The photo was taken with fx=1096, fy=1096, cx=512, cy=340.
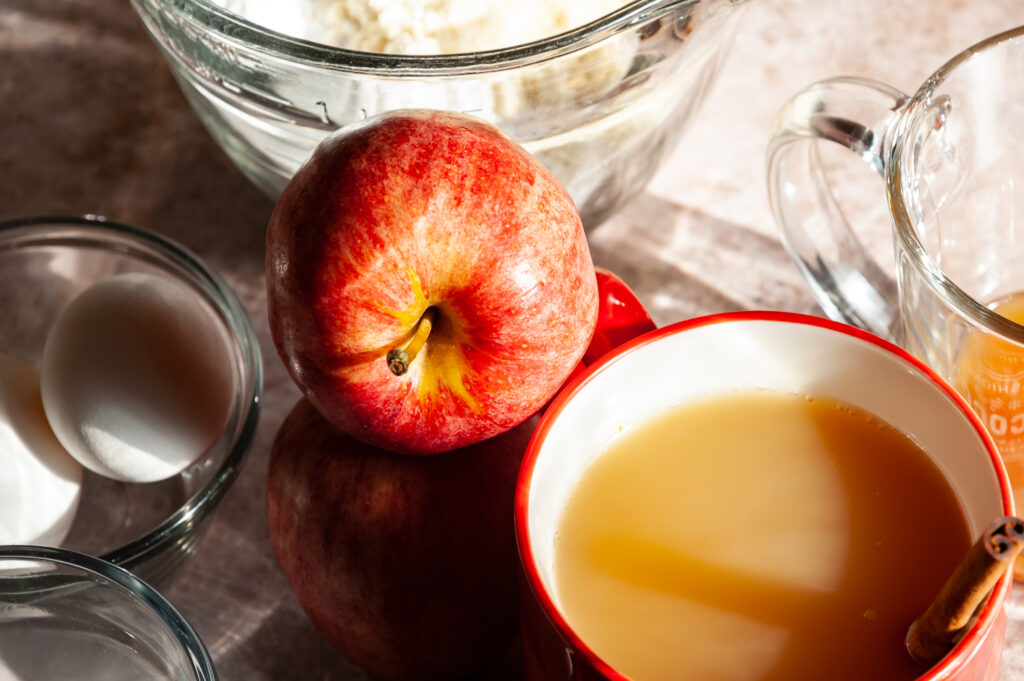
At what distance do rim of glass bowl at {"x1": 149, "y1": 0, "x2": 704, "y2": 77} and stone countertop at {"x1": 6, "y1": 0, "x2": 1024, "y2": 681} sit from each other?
0.27 metres

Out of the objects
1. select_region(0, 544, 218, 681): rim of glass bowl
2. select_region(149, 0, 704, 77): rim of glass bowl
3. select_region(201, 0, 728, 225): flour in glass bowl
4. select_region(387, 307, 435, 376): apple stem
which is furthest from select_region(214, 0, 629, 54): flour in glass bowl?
select_region(0, 544, 218, 681): rim of glass bowl

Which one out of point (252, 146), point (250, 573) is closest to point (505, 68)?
point (252, 146)

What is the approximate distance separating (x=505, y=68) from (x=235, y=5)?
27 cm

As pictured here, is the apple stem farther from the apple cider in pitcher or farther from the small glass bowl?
the apple cider in pitcher

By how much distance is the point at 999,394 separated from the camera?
596mm

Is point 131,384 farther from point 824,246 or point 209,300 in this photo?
point 824,246

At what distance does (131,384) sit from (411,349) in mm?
228

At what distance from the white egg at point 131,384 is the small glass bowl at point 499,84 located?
0.13 metres

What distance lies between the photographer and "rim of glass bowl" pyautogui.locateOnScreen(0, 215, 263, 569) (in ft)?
2.00

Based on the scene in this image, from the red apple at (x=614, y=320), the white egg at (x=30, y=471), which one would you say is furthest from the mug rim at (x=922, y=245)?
the white egg at (x=30, y=471)

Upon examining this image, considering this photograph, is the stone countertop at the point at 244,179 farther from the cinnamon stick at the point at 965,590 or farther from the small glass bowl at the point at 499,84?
the cinnamon stick at the point at 965,590

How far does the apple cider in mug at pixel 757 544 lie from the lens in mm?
463

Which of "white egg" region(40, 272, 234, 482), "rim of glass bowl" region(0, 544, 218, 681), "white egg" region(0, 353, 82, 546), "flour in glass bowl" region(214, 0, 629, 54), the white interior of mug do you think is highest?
"flour in glass bowl" region(214, 0, 629, 54)

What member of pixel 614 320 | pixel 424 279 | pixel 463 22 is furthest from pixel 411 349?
pixel 463 22
